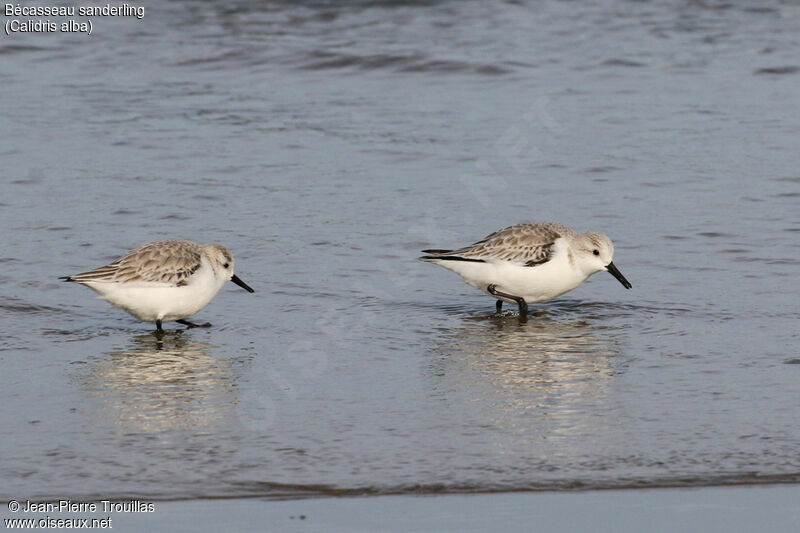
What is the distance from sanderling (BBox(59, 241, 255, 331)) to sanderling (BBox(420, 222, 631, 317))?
1900 millimetres

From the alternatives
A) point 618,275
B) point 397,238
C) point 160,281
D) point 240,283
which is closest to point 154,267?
point 160,281

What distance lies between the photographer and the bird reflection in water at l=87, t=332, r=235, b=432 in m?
8.13

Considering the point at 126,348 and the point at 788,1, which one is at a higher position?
the point at 788,1

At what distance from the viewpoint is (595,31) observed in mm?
24062

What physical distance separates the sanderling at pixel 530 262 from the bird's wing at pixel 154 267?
2.01 m

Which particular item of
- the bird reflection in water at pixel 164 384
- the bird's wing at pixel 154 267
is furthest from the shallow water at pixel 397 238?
the bird's wing at pixel 154 267

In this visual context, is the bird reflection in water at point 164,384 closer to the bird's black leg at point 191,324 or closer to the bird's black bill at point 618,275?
the bird's black leg at point 191,324

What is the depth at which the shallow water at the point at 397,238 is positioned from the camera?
7617mm

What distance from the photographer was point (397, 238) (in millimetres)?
13125

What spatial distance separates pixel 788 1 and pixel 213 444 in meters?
21.0

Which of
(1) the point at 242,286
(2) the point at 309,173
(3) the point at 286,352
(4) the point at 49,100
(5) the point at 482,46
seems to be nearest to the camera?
(3) the point at 286,352

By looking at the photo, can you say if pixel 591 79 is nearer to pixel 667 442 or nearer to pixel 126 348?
pixel 126 348

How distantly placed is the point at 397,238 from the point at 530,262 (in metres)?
2.41

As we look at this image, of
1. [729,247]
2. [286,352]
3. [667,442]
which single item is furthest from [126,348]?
[729,247]
